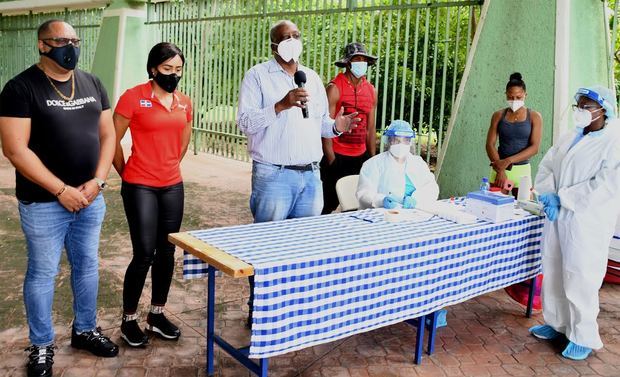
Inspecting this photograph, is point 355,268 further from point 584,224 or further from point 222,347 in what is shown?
point 584,224

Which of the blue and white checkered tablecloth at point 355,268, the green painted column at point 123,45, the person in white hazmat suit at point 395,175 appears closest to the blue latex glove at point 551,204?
the blue and white checkered tablecloth at point 355,268

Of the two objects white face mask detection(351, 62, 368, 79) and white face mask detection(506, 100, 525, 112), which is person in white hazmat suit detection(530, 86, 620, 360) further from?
white face mask detection(351, 62, 368, 79)

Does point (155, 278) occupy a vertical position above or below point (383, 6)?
below

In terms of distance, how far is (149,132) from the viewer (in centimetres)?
364

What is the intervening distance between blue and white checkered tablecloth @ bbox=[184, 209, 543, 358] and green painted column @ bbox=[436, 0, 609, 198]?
7.35 ft

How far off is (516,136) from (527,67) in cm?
100

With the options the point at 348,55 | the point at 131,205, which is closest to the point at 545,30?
the point at 348,55

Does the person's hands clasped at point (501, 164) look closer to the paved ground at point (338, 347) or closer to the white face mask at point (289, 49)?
the paved ground at point (338, 347)

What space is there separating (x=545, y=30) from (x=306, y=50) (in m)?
4.11

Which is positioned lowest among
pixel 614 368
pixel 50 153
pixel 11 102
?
pixel 614 368

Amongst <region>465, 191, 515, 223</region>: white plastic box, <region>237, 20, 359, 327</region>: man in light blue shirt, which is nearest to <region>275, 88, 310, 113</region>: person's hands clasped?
<region>237, 20, 359, 327</region>: man in light blue shirt

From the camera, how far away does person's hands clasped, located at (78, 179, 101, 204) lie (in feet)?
10.9

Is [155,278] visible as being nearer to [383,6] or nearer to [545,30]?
[545,30]

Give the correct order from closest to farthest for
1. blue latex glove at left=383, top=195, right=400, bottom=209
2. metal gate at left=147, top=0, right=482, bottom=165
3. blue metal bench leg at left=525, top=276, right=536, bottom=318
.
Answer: blue latex glove at left=383, top=195, right=400, bottom=209
blue metal bench leg at left=525, top=276, right=536, bottom=318
metal gate at left=147, top=0, right=482, bottom=165
